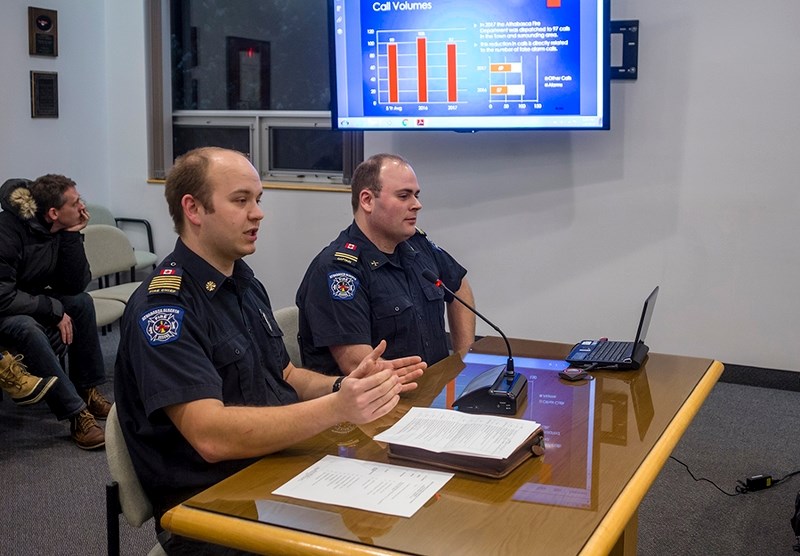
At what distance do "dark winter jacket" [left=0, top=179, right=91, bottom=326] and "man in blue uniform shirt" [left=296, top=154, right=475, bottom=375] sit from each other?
1.64 meters

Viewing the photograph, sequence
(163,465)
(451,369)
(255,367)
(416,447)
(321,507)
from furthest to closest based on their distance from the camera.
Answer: (451,369) < (255,367) < (163,465) < (416,447) < (321,507)

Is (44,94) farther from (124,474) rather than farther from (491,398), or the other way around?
(491,398)

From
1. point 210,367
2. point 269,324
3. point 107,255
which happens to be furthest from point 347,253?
point 107,255

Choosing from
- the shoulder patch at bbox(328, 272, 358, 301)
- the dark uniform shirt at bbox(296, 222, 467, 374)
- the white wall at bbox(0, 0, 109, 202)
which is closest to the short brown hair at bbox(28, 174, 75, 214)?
the white wall at bbox(0, 0, 109, 202)

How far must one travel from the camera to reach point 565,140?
4648 mm

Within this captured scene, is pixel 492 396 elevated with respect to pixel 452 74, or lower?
lower

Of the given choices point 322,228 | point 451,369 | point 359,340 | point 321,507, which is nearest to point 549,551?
point 321,507

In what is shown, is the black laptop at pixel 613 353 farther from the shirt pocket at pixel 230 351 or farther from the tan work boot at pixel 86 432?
the tan work boot at pixel 86 432

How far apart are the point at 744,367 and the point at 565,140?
1421mm

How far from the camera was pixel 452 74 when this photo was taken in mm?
4570

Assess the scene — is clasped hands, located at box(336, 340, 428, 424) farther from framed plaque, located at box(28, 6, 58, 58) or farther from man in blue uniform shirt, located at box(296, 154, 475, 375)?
framed plaque, located at box(28, 6, 58, 58)

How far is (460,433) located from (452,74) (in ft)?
10.2

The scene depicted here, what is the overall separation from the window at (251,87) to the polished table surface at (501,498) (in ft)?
11.3

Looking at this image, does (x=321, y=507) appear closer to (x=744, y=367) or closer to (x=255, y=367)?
(x=255, y=367)
